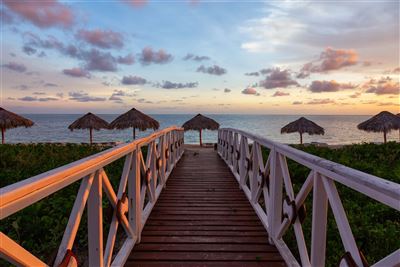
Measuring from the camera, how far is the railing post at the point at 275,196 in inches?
122

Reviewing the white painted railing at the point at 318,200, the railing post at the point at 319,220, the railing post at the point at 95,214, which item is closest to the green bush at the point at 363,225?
the white painted railing at the point at 318,200

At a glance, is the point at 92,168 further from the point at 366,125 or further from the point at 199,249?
the point at 366,125

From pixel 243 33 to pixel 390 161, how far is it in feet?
22.5

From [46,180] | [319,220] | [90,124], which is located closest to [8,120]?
[90,124]

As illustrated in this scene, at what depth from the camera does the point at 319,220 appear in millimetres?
2033

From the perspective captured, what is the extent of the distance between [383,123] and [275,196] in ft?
60.4

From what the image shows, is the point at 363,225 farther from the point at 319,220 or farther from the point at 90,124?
the point at 90,124

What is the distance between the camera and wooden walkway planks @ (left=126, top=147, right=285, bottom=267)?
2844 mm

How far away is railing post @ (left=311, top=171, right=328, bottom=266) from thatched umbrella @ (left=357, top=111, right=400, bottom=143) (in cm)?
1866

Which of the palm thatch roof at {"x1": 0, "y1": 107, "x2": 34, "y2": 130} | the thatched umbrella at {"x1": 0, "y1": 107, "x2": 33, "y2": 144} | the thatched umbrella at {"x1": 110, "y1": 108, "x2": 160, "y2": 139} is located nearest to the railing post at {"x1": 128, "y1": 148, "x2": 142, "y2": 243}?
the thatched umbrella at {"x1": 110, "y1": 108, "x2": 160, "y2": 139}

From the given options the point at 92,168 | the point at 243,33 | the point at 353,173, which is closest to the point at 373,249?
the point at 353,173

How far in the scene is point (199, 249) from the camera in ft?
9.98

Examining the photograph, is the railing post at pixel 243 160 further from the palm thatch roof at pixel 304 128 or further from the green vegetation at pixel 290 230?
the palm thatch roof at pixel 304 128

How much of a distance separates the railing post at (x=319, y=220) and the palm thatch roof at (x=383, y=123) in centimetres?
1914
